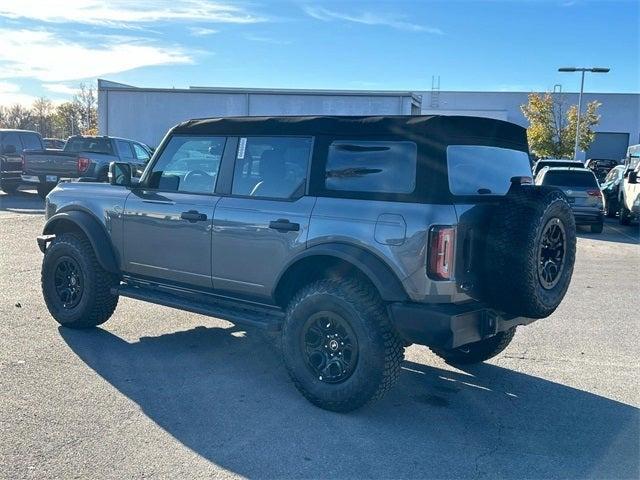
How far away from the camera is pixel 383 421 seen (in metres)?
4.32

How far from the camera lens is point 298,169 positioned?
15.9 feet

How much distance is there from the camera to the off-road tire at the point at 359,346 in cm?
422

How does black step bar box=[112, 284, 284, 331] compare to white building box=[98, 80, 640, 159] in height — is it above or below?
below

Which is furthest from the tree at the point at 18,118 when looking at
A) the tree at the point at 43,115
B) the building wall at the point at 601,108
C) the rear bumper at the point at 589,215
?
the rear bumper at the point at 589,215

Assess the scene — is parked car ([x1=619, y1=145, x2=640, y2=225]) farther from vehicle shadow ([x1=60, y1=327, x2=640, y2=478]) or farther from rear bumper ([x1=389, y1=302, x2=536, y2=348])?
rear bumper ([x1=389, y1=302, x2=536, y2=348])

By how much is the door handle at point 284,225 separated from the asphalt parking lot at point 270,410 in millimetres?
1228

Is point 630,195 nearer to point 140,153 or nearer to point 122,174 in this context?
point 140,153

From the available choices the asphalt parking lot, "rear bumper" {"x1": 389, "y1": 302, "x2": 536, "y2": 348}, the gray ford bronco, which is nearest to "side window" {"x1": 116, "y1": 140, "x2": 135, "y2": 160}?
the asphalt parking lot

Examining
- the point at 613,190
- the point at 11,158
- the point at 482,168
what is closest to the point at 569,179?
the point at 613,190

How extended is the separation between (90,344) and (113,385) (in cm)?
111

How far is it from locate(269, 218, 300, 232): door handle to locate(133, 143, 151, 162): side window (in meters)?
14.5

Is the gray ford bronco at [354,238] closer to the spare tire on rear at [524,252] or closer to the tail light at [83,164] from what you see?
the spare tire on rear at [524,252]

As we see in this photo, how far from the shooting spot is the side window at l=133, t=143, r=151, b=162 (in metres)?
18.3

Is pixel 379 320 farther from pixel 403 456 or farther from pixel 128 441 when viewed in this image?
pixel 128 441
